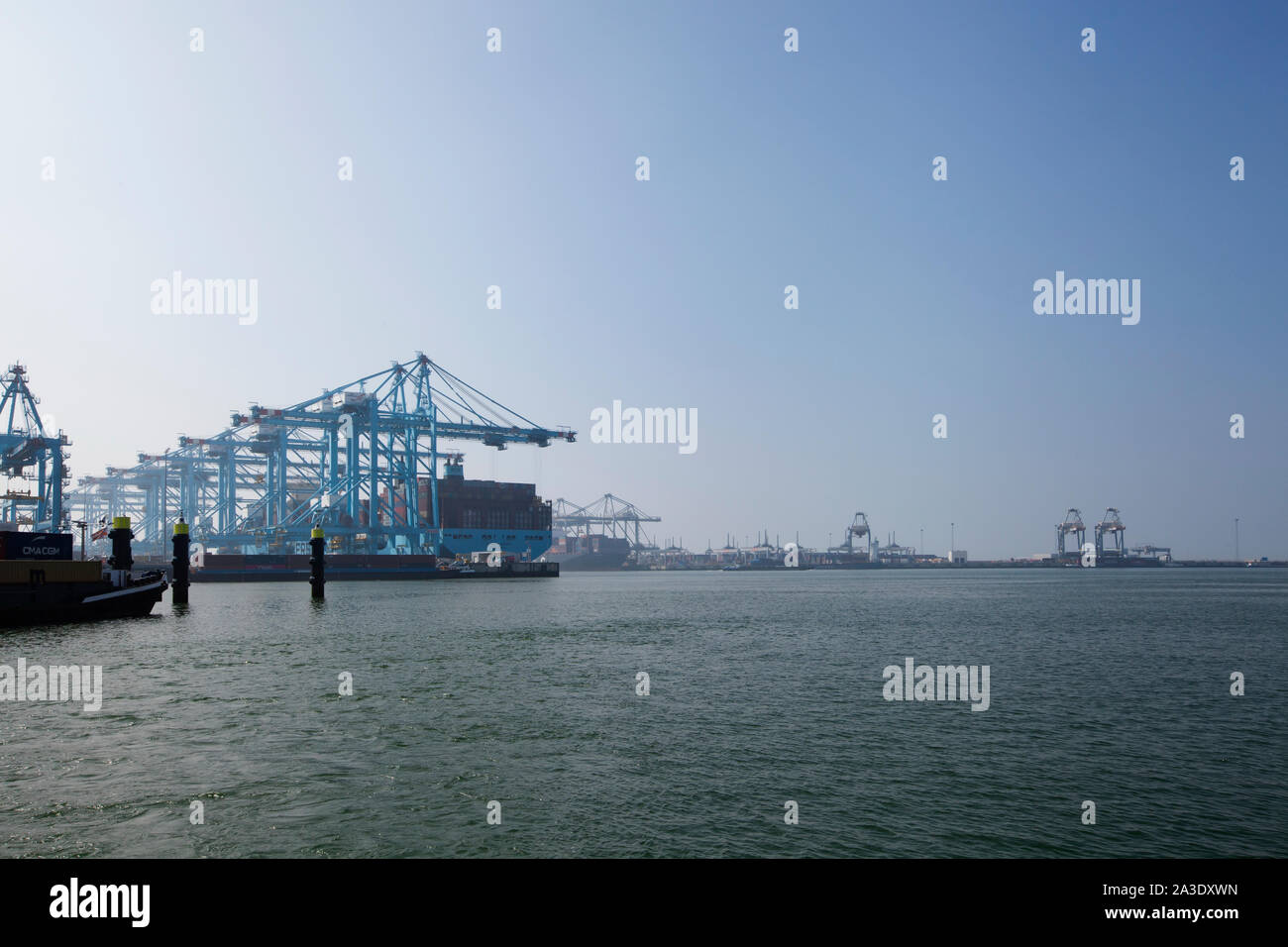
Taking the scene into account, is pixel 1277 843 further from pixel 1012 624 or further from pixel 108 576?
pixel 108 576

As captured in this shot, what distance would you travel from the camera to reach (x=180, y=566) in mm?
64812

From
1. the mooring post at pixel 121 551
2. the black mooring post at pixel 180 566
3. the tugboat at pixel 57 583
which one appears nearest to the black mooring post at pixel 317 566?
the black mooring post at pixel 180 566

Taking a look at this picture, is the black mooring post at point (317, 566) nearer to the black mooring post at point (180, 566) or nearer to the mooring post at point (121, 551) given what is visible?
the black mooring post at point (180, 566)

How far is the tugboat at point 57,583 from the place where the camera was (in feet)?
142

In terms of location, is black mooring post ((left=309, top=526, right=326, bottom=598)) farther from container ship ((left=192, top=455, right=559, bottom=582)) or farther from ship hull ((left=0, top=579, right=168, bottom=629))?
container ship ((left=192, top=455, right=559, bottom=582))

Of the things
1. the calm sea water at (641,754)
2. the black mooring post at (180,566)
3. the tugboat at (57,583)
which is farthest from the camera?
the black mooring post at (180,566)

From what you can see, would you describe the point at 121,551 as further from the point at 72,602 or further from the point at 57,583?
the point at 57,583

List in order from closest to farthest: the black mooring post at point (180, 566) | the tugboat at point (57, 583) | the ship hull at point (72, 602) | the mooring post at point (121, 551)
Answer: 1. the ship hull at point (72, 602)
2. the tugboat at point (57, 583)
3. the mooring post at point (121, 551)
4. the black mooring post at point (180, 566)

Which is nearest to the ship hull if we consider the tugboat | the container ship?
the tugboat

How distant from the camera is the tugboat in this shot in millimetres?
43281

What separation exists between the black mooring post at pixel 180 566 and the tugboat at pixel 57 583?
387 inches

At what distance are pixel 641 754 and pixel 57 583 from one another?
Result: 4244 centimetres

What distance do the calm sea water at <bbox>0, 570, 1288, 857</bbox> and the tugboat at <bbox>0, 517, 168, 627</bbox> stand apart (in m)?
11.4

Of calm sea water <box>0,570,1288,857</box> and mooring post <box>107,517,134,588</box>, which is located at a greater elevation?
mooring post <box>107,517,134,588</box>
